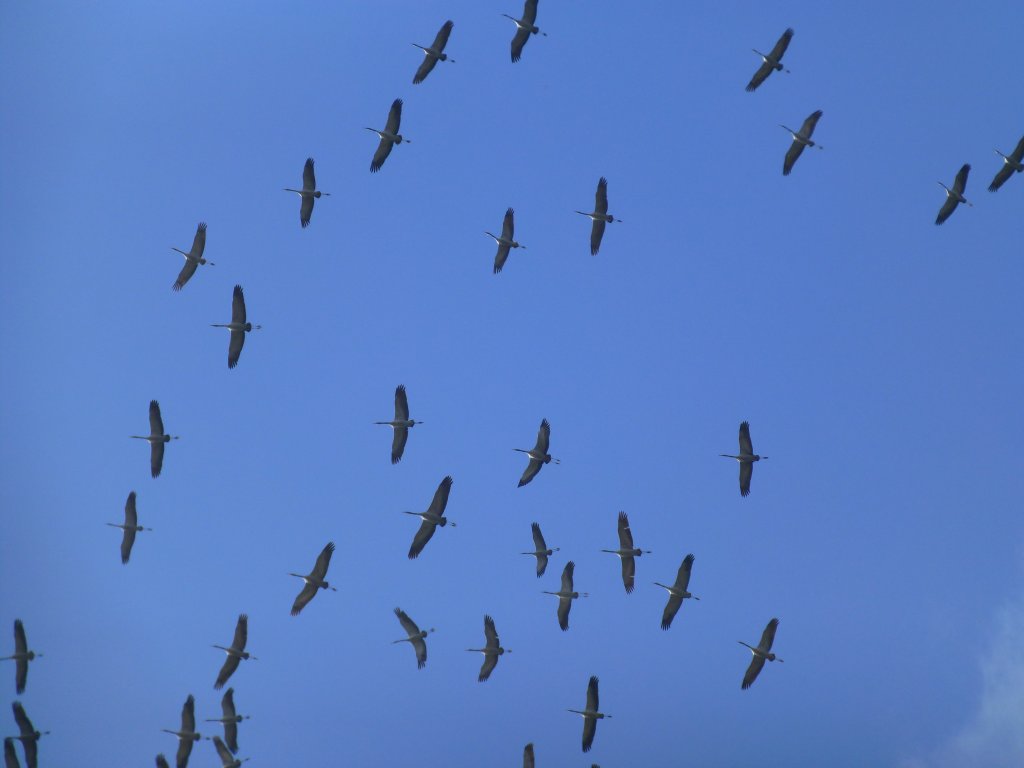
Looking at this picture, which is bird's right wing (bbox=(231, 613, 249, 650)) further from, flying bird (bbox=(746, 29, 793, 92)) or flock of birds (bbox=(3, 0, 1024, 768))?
flying bird (bbox=(746, 29, 793, 92))

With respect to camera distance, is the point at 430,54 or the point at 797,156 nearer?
the point at 430,54

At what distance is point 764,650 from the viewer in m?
55.5

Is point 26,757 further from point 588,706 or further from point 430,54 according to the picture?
point 430,54

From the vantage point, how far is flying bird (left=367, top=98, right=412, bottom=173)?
54531 mm

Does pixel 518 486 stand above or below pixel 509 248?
below

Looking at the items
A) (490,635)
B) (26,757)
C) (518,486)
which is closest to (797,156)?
(518,486)

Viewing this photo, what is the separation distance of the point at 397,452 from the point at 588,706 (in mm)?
10378

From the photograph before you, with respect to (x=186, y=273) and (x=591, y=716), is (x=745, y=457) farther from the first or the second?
(x=186, y=273)

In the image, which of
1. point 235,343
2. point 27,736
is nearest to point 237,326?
point 235,343

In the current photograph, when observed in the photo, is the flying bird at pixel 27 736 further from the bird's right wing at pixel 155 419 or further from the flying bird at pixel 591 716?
the flying bird at pixel 591 716

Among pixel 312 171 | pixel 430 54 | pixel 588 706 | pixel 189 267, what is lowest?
pixel 588 706

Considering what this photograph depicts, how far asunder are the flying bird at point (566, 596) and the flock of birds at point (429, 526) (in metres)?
0.03

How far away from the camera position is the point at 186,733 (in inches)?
2201

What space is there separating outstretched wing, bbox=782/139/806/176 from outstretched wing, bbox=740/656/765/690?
16062 mm
